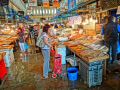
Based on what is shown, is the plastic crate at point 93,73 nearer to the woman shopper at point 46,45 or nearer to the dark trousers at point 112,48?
the woman shopper at point 46,45

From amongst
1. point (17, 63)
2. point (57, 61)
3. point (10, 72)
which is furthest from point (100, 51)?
point (17, 63)

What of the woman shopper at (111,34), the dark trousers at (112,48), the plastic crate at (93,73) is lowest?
the plastic crate at (93,73)

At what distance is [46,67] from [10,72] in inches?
83.5

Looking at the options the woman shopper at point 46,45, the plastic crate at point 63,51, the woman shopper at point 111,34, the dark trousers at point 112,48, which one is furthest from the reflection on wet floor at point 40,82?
the plastic crate at point 63,51

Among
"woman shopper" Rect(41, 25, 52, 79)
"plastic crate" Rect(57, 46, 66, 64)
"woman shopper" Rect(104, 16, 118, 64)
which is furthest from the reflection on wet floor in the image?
"plastic crate" Rect(57, 46, 66, 64)

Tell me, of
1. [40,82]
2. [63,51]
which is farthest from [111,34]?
[40,82]

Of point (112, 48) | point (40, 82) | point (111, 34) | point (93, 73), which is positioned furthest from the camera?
point (112, 48)

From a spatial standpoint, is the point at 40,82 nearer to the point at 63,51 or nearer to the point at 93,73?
the point at 93,73

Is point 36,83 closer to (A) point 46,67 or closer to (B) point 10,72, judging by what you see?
(A) point 46,67

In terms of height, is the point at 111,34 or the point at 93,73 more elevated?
the point at 111,34

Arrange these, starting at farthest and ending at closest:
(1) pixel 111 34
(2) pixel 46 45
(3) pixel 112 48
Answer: (3) pixel 112 48 → (1) pixel 111 34 → (2) pixel 46 45

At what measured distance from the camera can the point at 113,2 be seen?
829 centimetres

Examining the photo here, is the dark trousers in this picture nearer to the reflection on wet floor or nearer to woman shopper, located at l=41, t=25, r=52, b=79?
the reflection on wet floor

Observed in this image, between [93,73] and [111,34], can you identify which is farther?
[111,34]
